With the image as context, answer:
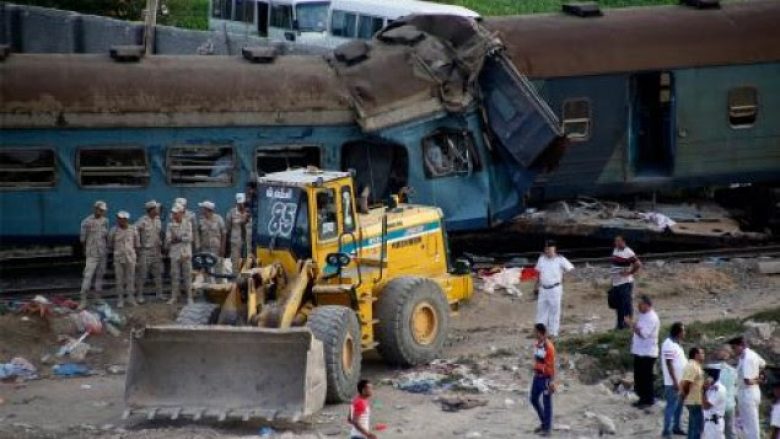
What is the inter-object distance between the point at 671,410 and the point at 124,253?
7.78m

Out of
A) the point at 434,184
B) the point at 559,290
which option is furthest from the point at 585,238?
the point at 559,290

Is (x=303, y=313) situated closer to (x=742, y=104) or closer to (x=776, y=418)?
(x=776, y=418)

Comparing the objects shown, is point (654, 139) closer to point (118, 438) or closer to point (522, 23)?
point (522, 23)

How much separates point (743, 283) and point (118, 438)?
10285 millimetres

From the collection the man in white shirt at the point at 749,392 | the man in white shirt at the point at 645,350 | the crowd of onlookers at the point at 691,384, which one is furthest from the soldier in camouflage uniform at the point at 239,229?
the man in white shirt at the point at 749,392

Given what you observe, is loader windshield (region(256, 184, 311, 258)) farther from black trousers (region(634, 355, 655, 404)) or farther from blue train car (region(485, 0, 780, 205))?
blue train car (region(485, 0, 780, 205))

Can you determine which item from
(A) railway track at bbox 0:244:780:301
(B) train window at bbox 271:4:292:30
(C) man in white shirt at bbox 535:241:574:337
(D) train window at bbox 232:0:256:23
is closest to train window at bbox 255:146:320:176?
(A) railway track at bbox 0:244:780:301

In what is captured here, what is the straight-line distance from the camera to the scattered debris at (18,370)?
19.9 m

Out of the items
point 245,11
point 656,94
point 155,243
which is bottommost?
point 155,243

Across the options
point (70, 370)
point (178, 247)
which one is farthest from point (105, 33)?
point (70, 370)

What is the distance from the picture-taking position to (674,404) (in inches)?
677

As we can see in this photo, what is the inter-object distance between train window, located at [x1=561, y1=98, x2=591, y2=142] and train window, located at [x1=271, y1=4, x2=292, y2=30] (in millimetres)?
9967

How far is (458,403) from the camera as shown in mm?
18094

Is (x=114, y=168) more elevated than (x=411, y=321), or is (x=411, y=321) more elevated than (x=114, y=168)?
(x=114, y=168)
